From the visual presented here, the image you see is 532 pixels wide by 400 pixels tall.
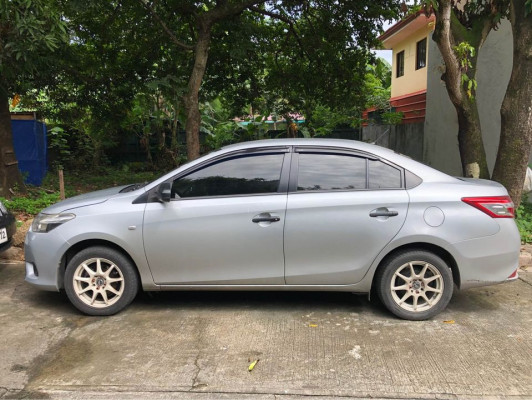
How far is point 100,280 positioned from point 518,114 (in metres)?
5.85

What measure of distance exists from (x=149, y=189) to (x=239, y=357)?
1732 mm

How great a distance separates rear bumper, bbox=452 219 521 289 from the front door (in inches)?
63.7

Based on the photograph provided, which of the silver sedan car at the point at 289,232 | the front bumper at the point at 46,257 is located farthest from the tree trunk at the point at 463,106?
the front bumper at the point at 46,257

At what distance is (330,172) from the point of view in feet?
14.4

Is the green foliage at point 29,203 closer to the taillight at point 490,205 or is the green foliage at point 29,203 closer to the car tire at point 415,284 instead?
the car tire at point 415,284

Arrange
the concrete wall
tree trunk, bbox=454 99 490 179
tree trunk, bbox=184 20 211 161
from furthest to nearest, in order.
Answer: the concrete wall < tree trunk, bbox=184 20 211 161 < tree trunk, bbox=454 99 490 179

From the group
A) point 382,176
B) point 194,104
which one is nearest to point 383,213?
point 382,176

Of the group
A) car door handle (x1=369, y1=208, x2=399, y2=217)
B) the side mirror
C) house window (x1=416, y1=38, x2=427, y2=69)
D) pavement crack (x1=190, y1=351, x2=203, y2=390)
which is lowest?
pavement crack (x1=190, y1=351, x2=203, y2=390)

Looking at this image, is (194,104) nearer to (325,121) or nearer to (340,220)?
(340,220)

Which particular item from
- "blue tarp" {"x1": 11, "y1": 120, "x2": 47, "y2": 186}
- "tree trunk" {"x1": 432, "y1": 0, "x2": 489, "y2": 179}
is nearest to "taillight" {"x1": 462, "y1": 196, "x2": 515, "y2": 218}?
"tree trunk" {"x1": 432, "y1": 0, "x2": 489, "y2": 179}

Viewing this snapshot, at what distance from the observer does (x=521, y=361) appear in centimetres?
361

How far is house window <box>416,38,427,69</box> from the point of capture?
18433 mm

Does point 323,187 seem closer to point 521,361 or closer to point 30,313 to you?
point 521,361

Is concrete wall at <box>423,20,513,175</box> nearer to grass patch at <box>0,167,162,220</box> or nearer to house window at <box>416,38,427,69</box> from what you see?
grass patch at <box>0,167,162,220</box>
